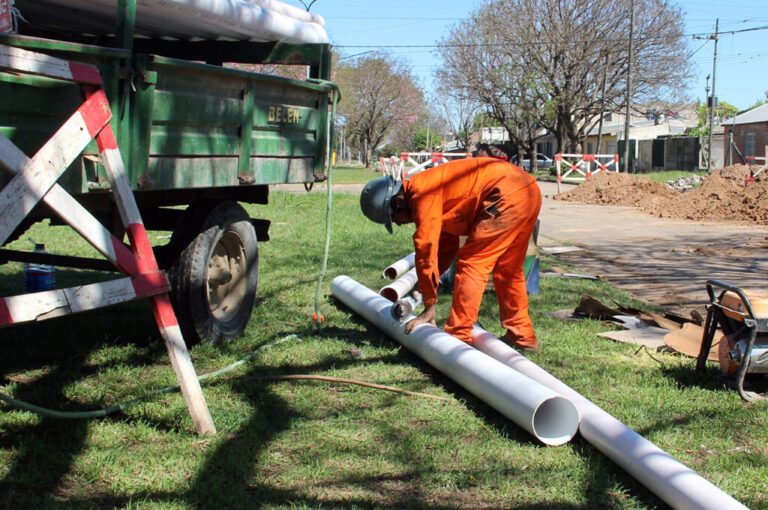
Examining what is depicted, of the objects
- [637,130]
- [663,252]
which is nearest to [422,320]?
[663,252]

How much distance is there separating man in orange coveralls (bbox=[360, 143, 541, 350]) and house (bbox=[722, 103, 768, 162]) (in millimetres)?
43824

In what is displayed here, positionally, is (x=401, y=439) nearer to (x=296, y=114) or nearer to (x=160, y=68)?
(x=160, y=68)

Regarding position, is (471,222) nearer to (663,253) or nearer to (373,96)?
(663,253)

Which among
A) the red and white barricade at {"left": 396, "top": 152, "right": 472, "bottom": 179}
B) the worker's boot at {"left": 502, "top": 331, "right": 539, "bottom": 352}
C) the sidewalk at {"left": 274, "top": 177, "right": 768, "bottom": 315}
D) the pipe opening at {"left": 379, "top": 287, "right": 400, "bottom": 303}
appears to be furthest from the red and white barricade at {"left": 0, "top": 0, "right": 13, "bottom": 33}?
the red and white barricade at {"left": 396, "top": 152, "right": 472, "bottom": 179}

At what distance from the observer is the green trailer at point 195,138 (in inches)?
151

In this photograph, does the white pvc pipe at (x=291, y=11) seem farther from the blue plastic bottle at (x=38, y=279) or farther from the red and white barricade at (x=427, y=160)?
the red and white barricade at (x=427, y=160)

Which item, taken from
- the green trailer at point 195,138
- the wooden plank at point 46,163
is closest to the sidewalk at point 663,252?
Answer: the green trailer at point 195,138

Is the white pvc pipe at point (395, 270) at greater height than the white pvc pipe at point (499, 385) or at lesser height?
greater

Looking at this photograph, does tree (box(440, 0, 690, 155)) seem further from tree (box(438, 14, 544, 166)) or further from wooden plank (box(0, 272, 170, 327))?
wooden plank (box(0, 272, 170, 327))

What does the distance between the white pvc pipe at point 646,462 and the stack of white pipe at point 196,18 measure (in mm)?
3284

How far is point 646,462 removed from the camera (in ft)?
10.8

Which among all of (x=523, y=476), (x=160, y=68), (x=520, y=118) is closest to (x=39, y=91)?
(x=160, y=68)

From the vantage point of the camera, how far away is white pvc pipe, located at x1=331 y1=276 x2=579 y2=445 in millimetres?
3869

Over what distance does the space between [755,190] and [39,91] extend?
672 inches
